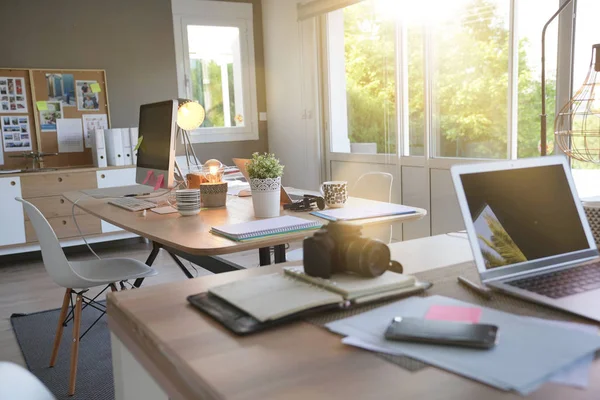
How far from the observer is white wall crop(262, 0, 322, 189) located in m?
5.13

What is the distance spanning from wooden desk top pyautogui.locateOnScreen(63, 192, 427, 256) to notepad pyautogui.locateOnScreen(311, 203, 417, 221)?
0.03 meters

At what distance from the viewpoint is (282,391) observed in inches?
25.5

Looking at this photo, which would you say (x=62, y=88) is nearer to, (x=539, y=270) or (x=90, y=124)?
(x=90, y=124)

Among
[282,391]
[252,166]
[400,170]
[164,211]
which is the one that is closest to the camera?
[282,391]

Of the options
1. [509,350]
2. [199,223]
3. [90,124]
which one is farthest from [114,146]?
[509,350]

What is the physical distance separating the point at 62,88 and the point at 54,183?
90 cm

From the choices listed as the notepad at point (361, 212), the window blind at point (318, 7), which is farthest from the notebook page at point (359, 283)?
the window blind at point (318, 7)

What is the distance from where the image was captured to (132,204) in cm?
242

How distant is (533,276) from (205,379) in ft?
2.13

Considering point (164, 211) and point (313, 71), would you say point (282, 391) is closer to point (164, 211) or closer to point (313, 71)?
point (164, 211)

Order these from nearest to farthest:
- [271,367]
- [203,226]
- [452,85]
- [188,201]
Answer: [271,367], [203,226], [188,201], [452,85]

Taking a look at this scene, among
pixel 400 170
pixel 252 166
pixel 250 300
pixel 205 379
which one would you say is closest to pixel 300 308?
pixel 250 300

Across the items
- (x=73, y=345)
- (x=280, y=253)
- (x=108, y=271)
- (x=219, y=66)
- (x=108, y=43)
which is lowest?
(x=73, y=345)

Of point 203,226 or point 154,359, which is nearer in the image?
point 154,359
